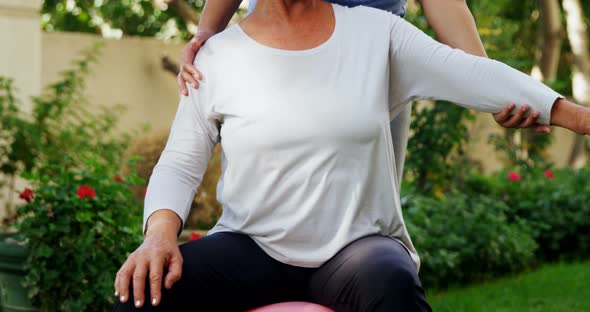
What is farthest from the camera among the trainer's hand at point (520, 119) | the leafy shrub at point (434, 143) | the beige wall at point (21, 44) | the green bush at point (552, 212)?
the beige wall at point (21, 44)

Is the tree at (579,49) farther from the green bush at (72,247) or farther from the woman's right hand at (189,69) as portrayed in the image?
the woman's right hand at (189,69)

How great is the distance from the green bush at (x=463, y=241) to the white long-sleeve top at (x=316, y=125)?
10.6 feet

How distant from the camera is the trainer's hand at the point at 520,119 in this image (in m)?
2.16

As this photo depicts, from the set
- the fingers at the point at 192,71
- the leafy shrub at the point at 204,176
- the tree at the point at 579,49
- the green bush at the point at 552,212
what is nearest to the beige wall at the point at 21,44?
the leafy shrub at the point at 204,176

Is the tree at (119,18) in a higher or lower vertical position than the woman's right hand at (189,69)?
lower

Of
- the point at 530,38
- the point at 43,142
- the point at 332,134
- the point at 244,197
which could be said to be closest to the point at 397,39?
the point at 332,134

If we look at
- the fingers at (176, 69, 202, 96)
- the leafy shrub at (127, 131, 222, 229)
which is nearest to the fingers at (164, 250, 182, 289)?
the fingers at (176, 69, 202, 96)

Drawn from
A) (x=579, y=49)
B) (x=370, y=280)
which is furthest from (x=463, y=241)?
(x=579, y=49)

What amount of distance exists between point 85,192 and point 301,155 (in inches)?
78.6

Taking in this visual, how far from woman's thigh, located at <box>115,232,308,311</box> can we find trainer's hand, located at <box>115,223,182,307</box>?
0.05 metres

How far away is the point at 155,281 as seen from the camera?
2031mm

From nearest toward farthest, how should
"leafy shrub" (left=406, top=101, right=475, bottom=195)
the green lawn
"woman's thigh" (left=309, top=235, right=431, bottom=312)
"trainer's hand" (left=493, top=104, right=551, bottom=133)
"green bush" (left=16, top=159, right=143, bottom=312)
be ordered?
"woman's thigh" (left=309, top=235, right=431, bottom=312)
"trainer's hand" (left=493, top=104, right=551, bottom=133)
"green bush" (left=16, top=159, right=143, bottom=312)
the green lawn
"leafy shrub" (left=406, top=101, right=475, bottom=195)

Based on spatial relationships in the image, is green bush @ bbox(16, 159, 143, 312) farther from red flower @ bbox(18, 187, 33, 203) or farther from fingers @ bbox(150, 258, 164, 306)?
fingers @ bbox(150, 258, 164, 306)

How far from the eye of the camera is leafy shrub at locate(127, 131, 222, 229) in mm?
6773
